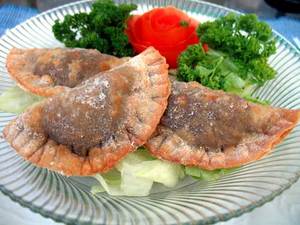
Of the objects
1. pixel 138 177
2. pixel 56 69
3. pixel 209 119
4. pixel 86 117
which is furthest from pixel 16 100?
pixel 209 119

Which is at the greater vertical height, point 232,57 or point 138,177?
point 232,57

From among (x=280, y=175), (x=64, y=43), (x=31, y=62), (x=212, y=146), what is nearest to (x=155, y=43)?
(x=64, y=43)

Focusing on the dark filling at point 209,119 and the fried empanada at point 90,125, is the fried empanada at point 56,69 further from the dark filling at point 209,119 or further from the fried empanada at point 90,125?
the dark filling at point 209,119

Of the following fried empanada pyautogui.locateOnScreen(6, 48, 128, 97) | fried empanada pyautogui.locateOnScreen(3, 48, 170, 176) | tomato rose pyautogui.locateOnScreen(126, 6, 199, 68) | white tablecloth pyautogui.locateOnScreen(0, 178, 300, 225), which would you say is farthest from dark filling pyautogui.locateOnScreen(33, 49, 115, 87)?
white tablecloth pyautogui.locateOnScreen(0, 178, 300, 225)

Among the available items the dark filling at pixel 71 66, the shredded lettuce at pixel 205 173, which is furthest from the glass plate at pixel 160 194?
the dark filling at pixel 71 66

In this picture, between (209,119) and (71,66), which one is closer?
(209,119)

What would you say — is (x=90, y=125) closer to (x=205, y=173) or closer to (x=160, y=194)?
(x=160, y=194)

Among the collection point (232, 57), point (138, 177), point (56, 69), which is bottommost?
point (138, 177)
